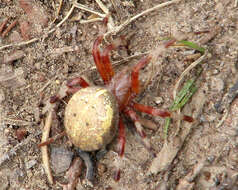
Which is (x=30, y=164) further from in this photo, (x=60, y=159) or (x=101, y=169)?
(x=101, y=169)

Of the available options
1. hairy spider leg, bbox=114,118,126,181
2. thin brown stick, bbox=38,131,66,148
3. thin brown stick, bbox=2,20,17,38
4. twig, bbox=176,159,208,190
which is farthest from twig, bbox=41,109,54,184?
twig, bbox=176,159,208,190

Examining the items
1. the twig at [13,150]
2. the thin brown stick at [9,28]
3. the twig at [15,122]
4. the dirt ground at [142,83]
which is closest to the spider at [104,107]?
the dirt ground at [142,83]

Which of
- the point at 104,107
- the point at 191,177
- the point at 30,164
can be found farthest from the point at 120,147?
the point at 30,164

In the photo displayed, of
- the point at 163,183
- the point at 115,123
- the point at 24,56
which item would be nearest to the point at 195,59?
the point at 115,123

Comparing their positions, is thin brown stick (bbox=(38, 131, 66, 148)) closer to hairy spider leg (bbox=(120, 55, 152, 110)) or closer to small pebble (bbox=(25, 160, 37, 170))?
small pebble (bbox=(25, 160, 37, 170))

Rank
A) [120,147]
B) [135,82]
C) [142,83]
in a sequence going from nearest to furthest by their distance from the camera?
[120,147], [135,82], [142,83]

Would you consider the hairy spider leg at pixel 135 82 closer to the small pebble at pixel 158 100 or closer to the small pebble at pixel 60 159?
the small pebble at pixel 158 100
